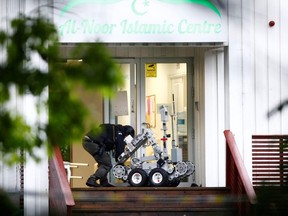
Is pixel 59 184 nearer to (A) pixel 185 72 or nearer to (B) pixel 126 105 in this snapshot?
(B) pixel 126 105

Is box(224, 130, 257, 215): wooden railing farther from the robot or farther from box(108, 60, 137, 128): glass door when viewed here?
box(108, 60, 137, 128): glass door

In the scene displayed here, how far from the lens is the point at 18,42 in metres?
1.06

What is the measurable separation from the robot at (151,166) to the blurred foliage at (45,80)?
33.2 feet

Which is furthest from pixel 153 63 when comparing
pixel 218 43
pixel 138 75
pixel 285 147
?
pixel 285 147

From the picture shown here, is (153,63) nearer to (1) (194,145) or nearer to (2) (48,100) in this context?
(1) (194,145)

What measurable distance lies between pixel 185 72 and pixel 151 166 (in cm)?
197

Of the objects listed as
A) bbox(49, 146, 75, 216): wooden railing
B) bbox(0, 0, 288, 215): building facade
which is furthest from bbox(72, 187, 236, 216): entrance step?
bbox(0, 0, 288, 215): building facade

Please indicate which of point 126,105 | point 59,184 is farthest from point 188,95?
point 59,184

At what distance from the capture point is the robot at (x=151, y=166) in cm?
1126

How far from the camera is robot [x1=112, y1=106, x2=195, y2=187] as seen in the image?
11.3m

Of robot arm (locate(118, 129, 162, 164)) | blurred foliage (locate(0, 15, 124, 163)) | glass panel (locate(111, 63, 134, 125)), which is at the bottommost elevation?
robot arm (locate(118, 129, 162, 164))

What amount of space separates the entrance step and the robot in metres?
0.47

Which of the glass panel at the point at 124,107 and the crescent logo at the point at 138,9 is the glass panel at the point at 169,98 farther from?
the crescent logo at the point at 138,9

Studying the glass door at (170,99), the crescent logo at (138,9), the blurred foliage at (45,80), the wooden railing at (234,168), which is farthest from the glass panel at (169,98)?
the blurred foliage at (45,80)
